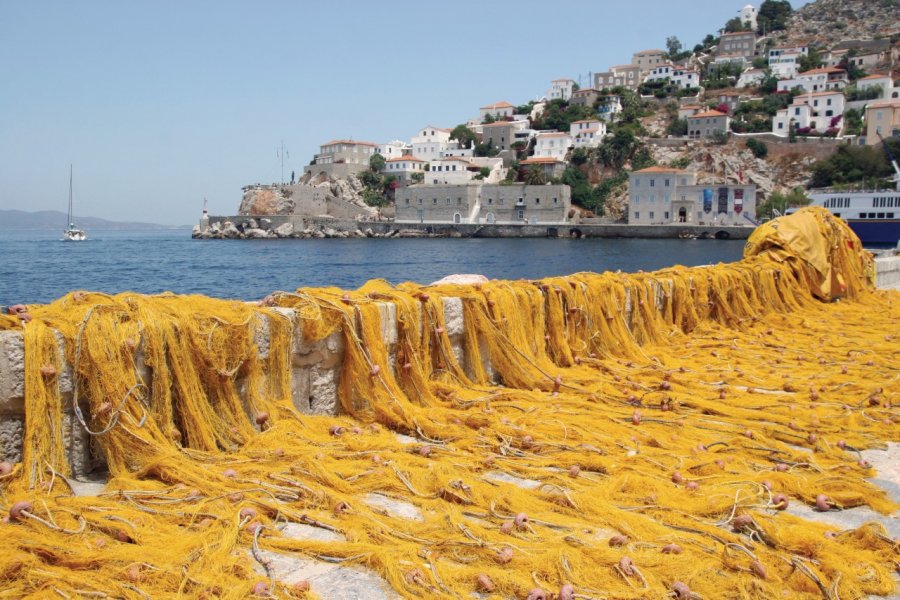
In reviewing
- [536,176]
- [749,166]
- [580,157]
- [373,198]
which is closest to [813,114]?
[749,166]

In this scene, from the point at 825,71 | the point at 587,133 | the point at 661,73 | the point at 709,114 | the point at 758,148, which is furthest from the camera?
the point at 661,73

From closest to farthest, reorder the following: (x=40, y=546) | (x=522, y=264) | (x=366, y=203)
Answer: (x=40, y=546), (x=522, y=264), (x=366, y=203)

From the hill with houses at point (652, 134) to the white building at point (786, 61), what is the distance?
0.89 feet

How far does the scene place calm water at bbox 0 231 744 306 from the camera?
4309cm

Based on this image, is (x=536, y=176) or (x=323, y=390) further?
(x=536, y=176)

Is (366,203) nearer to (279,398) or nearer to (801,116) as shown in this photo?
(801,116)

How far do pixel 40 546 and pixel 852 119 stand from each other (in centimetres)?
11078

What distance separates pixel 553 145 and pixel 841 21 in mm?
81334

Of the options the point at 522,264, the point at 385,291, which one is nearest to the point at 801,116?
the point at 522,264

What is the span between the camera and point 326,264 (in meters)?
61.2

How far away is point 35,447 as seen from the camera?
3580mm

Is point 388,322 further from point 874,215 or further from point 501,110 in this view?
point 501,110

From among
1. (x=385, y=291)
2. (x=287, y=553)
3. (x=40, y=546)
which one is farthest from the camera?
(x=385, y=291)

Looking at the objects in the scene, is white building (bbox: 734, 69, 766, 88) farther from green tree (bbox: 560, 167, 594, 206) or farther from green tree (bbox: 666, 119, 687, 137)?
green tree (bbox: 560, 167, 594, 206)
